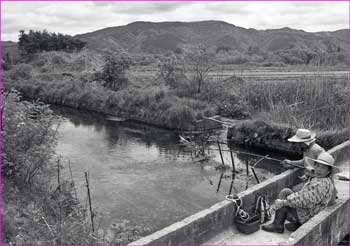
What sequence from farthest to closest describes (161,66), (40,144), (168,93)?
(161,66) < (168,93) < (40,144)

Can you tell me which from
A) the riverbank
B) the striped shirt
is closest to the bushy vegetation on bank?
the riverbank

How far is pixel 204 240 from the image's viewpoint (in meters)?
7.27

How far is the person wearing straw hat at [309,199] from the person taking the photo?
286 inches

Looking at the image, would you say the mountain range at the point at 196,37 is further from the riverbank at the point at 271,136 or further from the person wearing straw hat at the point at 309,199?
the person wearing straw hat at the point at 309,199

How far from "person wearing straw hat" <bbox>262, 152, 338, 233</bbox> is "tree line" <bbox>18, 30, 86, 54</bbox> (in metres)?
61.9

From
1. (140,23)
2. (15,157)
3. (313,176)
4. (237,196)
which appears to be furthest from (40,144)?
(140,23)

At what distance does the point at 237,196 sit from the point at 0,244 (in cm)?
434

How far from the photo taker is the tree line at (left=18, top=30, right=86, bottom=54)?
6450cm

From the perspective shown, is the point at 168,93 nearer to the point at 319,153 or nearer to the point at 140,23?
the point at 319,153

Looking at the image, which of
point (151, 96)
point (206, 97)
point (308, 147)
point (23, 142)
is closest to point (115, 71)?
point (151, 96)

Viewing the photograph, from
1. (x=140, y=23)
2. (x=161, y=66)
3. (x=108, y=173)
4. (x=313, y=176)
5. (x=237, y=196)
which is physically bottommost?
(x=108, y=173)

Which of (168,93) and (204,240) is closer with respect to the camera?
(204,240)

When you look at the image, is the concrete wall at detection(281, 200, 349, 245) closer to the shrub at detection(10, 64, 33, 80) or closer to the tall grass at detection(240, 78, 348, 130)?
the tall grass at detection(240, 78, 348, 130)

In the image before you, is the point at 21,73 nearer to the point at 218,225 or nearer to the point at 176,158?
the point at 176,158
